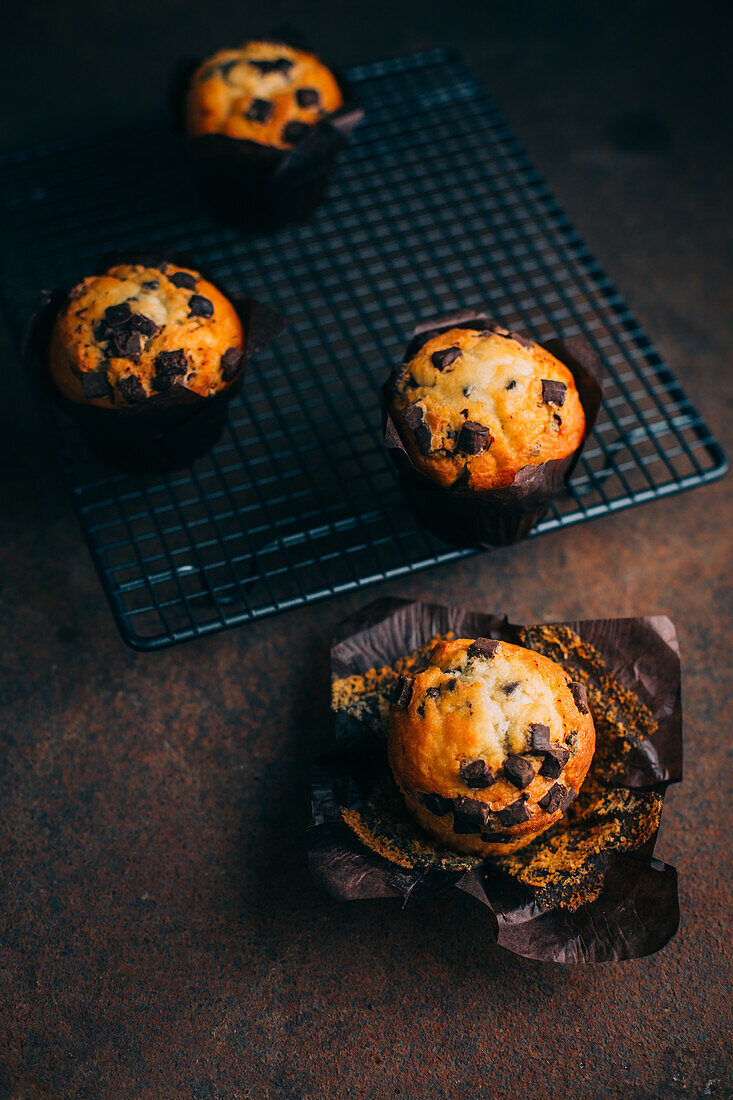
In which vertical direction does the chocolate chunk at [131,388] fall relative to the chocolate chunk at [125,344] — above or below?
below

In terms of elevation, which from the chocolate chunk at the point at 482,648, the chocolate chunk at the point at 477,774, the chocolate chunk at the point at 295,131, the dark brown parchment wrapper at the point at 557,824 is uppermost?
the chocolate chunk at the point at 295,131

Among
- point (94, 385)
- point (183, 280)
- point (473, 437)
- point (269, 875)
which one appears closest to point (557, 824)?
point (269, 875)

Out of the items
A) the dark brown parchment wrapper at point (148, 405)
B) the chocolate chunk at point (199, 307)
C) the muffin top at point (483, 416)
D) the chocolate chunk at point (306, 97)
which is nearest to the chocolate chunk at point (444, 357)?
the muffin top at point (483, 416)

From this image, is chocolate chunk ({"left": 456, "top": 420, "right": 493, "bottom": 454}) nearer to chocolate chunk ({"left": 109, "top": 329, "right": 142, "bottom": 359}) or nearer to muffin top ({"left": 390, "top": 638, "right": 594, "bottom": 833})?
muffin top ({"left": 390, "top": 638, "right": 594, "bottom": 833})

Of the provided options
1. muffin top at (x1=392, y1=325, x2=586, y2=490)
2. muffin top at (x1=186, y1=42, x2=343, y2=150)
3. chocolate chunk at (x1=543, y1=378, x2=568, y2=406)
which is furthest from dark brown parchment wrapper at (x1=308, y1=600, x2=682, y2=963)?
muffin top at (x1=186, y1=42, x2=343, y2=150)

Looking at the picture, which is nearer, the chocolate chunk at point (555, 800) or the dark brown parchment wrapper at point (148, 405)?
the chocolate chunk at point (555, 800)

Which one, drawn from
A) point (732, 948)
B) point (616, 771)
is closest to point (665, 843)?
point (732, 948)

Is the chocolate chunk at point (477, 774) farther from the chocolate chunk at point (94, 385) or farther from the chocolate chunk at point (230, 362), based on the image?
the chocolate chunk at point (94, 385)
